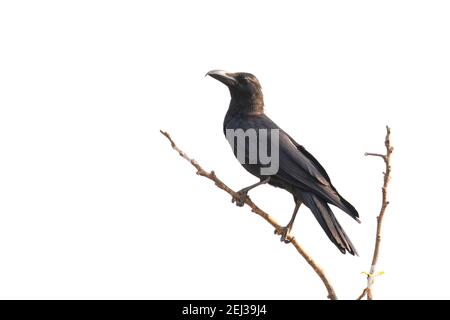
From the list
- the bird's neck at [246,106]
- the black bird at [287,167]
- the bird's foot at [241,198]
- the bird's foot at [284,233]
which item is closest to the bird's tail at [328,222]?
the black bird at [287,167]

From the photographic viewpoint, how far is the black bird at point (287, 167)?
593 centimetres

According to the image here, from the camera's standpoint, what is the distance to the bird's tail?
5738 mm

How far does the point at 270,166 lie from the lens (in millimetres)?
6430

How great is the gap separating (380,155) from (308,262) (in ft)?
3.14

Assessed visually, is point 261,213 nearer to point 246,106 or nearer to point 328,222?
point 328,222

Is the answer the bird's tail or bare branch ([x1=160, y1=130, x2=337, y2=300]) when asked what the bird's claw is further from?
the bird's tail

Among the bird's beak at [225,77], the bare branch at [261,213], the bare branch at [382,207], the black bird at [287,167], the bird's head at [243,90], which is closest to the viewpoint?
the bare branch at [382,207]

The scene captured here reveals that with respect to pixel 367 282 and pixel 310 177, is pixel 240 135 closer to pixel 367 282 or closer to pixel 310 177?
pixel 310 177

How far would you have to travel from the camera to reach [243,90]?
7199 mm

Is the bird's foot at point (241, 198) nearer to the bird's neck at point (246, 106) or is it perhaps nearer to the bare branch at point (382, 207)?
the bird's neck at point (246, 106)

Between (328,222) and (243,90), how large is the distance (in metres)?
1.90

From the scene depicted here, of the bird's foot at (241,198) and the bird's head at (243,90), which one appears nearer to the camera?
the bird's foot at (241,198)

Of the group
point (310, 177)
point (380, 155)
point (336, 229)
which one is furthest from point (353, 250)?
point (380, 155)

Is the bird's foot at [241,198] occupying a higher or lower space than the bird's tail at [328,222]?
higher
